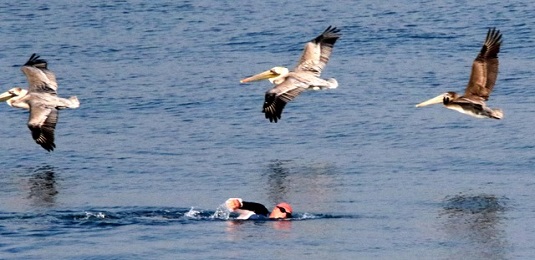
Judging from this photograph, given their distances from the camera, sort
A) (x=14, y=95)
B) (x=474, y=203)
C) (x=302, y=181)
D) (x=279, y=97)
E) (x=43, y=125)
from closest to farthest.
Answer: (x=474, y=203) → (x=302, y=181) → (x=43, y=125) → (x=279, y=97) → (x=14, y=95)

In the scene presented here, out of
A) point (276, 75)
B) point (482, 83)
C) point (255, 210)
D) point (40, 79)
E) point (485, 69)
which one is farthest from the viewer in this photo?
point (276, 75)

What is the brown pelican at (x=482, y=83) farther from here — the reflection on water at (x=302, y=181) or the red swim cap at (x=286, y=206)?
the red swim cap at (x=286, y=206)

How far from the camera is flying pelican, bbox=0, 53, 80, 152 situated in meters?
18.2

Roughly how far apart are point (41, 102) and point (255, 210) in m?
4.30

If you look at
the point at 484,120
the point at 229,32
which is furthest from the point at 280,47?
the point at 484,120

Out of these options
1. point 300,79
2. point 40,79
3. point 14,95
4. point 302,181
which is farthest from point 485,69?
point 14,95

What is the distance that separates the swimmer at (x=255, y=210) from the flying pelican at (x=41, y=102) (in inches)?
130

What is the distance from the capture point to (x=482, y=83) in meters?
16.9

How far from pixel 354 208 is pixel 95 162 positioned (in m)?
4.53

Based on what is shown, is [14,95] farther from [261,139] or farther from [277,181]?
[277,181]

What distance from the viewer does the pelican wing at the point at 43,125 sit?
18.0m

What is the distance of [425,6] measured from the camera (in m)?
29.2

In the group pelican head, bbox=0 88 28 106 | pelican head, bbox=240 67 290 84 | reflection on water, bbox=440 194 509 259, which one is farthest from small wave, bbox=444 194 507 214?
pelican head, bbox=0 88 28 106

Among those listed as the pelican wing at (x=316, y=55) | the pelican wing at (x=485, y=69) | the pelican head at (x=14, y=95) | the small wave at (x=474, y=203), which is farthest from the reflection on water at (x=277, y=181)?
the pelican head at (x=14, y=95)
